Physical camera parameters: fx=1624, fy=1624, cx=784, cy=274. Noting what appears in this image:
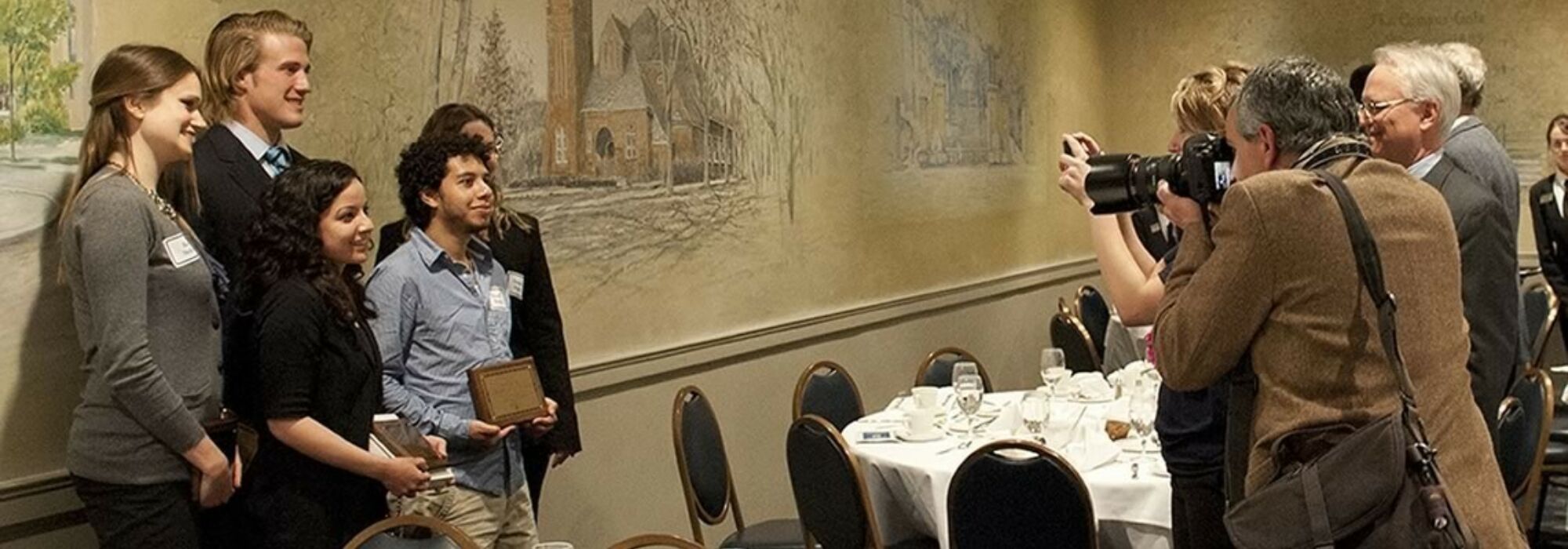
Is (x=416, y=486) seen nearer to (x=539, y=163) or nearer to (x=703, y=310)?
(x=539, y=163)

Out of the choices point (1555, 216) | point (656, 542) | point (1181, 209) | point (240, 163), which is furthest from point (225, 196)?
point (1555, 216)

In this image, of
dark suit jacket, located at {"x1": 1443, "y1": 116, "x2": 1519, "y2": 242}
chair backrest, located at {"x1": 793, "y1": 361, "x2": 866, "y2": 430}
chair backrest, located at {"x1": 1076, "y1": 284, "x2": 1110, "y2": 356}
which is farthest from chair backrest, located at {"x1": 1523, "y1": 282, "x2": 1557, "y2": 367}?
chair backrest, located at {"x1": 793, "y1": 361, "x2": 866, "y2": 430}

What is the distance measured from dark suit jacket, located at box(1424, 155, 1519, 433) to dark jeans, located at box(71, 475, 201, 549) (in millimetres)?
2610

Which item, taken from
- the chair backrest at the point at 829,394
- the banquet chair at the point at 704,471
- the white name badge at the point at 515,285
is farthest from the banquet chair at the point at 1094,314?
the white name badge at the point at 515,285

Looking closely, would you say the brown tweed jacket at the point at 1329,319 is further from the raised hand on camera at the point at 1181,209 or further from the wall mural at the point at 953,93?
the wall mural at the point at 953,93

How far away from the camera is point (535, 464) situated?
14.3ft

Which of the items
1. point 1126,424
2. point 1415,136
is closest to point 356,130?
point 1126,424

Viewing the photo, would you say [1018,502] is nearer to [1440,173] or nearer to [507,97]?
[1440,173]

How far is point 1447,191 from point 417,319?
233cm

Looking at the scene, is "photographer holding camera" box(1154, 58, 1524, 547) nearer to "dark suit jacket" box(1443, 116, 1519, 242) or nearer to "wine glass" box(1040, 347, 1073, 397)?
"dark suit jacket" box(1443, 116, 1519, 242)

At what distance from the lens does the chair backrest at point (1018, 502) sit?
3588 millimetres

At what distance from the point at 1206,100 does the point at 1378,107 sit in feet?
1.32

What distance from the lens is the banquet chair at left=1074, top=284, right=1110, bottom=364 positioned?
775cm

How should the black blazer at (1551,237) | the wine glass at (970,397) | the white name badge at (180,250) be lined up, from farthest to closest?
1. the black blazer at (1551,237)
2. the wine glass at (970,397)
3. the white name badge at (180,250)
